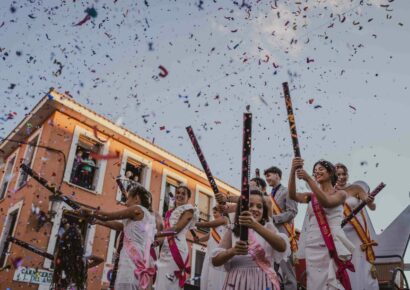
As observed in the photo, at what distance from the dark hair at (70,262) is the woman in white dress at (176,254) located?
1.14m

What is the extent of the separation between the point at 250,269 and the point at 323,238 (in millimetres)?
1102

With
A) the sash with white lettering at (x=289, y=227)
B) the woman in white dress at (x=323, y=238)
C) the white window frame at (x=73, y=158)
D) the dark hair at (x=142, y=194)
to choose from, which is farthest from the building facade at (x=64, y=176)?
the woman in white dress at (x=323, y=238)

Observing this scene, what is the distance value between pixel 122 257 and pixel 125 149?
42.6ft

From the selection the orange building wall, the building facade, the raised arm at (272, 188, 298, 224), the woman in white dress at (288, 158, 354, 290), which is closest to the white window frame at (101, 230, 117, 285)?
the building facade

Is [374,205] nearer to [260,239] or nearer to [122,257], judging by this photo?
[260,239]

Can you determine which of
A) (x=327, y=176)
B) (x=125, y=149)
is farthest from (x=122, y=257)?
(x=125, y=149)

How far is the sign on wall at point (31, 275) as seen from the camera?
461 inches

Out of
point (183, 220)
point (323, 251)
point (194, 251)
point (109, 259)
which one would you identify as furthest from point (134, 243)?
point (194, 251)

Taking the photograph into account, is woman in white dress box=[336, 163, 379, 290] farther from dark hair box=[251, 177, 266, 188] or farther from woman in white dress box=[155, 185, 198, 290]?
woman in white dress box=[155, 185, 198, 290]

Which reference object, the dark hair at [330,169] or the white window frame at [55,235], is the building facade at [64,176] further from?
the dark hair at [330,169]

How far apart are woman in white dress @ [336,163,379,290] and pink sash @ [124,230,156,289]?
2376 millimetres

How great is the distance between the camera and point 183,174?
20.0 metres

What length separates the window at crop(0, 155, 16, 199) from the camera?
676 inches

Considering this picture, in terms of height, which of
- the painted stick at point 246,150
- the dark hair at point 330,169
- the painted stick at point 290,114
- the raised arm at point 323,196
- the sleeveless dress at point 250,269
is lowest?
the sleeveless dress at point 250,269
